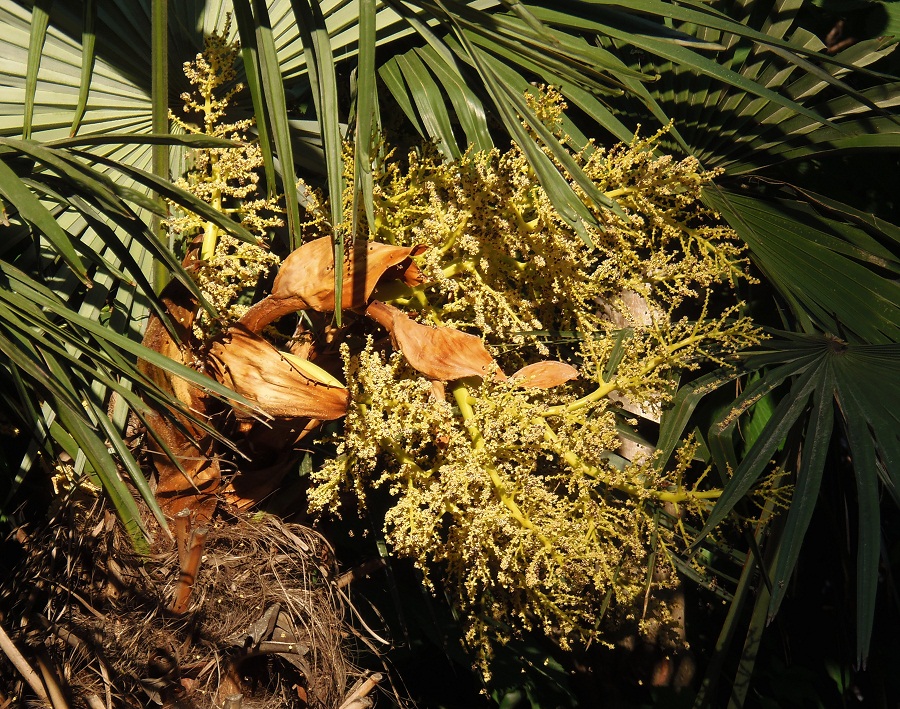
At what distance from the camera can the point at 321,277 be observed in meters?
1.14

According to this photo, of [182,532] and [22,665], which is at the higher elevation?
[182,532]

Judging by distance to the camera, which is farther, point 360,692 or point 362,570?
point 362,570

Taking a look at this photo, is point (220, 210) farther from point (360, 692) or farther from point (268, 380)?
point (360, 692)

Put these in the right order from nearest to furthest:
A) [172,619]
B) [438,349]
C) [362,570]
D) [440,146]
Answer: [438,349]
[172,619]
[440,146]
[362,570]

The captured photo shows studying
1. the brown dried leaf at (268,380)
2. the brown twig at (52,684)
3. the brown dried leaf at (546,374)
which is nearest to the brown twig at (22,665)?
the brown twig at (52,684)

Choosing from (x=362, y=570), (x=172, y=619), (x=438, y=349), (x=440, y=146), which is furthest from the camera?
(x=362, y=570)

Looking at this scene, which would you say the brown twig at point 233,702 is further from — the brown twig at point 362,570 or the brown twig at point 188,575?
the brown twig at point 362,570

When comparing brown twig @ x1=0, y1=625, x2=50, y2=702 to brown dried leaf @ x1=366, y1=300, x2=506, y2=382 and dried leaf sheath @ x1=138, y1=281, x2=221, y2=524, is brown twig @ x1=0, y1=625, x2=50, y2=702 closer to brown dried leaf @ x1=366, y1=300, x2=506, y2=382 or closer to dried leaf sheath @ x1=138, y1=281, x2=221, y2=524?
dried leaf sheath @ x1=138, y1=281, x2=221, y2=524

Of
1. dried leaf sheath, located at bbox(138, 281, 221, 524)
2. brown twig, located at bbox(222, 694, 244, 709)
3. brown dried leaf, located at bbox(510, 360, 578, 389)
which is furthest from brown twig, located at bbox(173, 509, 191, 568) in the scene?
brown dried leaf, located at bbox(510, 360, 578, 389)

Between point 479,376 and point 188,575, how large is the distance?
0.55 meters

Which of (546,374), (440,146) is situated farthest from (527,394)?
(440,146)

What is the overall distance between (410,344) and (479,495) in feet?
0.76

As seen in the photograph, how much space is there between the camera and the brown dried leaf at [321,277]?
115 cm

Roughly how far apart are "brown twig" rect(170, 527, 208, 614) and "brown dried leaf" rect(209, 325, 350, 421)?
0.23m
